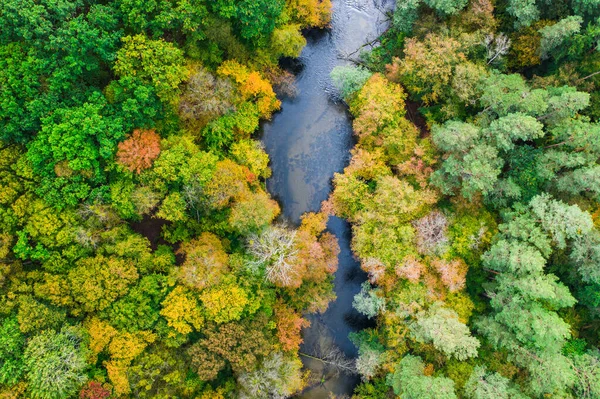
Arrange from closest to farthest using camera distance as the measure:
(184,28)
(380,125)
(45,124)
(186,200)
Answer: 1. (45,124)
2. (184,28)
3. (186,200)
4. (380,125)

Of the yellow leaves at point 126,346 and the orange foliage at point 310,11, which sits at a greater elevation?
the orange foliage at point 310,11

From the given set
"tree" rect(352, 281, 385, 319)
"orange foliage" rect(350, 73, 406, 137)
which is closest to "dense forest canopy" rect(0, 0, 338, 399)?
"tree" rect(352, 281, 385, 319)

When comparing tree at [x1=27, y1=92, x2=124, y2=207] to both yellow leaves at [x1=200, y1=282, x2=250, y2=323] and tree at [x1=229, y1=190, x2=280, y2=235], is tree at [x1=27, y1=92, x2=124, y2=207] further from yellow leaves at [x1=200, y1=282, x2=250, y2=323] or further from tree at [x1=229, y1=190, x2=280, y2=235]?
yellow leaves at [x1=200, y1=282, x2=250, y2=323]

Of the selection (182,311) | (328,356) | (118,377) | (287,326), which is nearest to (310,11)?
(287,326)

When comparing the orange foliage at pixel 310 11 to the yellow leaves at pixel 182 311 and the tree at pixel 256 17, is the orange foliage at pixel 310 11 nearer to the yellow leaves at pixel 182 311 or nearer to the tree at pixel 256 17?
the tree at pixel 256 17

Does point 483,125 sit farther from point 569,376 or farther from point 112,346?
point 112,346

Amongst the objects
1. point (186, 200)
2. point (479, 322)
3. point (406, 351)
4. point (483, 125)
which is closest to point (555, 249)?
point (479, 322)

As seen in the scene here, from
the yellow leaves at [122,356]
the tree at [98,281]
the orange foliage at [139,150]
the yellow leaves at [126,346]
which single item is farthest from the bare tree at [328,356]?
the orange foliage at [139,150]
